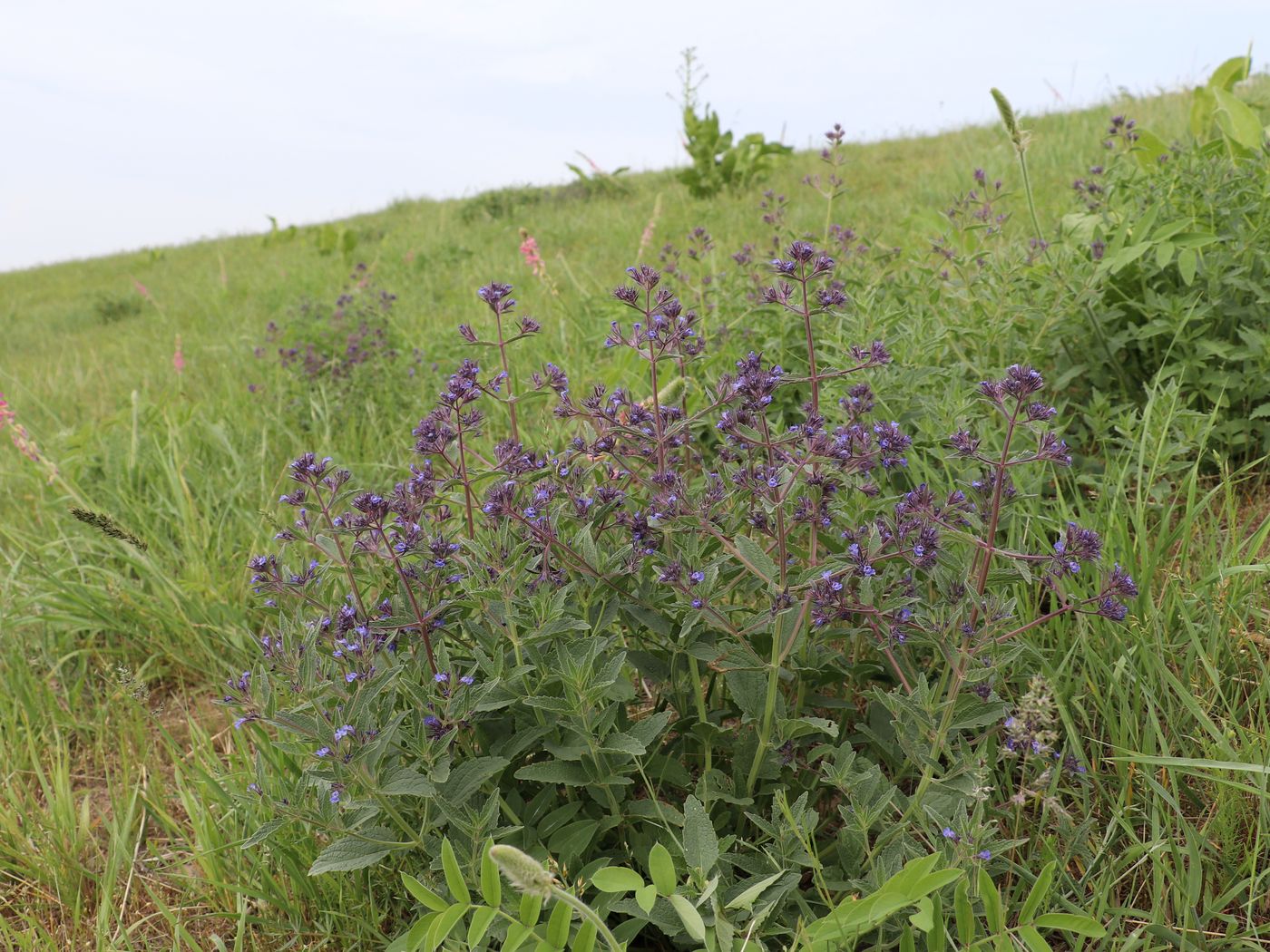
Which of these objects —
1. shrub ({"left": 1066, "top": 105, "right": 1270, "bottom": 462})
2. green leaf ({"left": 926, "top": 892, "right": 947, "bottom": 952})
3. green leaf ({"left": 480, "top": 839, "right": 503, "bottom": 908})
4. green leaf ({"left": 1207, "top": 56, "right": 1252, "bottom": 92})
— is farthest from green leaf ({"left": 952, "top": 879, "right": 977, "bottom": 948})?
green leaf ({"left": 1207, "top": 56, "right": 1252, "bottom": 92})

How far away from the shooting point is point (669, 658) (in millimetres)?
1959

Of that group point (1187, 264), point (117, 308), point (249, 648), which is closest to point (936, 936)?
point (249, 648)

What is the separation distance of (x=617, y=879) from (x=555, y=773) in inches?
13.1

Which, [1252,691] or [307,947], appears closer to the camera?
[307,947]

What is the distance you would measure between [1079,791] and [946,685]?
381 millimetres

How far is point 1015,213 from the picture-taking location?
5262 millimetres

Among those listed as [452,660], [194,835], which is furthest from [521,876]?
[194,835]

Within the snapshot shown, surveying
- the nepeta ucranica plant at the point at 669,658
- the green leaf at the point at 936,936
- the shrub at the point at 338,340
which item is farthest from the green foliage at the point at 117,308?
the green leaf at the point at 936,936

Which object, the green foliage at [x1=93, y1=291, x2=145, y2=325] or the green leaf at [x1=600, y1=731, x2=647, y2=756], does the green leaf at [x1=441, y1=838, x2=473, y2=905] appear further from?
the green foliage at [x1=93, y1=291, x2=145, y2=325]

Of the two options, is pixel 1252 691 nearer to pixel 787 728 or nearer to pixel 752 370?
pixel 787 728

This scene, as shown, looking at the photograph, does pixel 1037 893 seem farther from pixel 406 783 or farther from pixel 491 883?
pixel 406 783

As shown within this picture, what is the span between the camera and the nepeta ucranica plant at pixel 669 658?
5.23 ft

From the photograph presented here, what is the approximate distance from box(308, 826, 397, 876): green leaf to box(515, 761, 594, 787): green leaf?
0.87 feet

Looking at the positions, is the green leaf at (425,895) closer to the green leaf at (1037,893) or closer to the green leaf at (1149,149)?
the green leaf at (1037,893)
